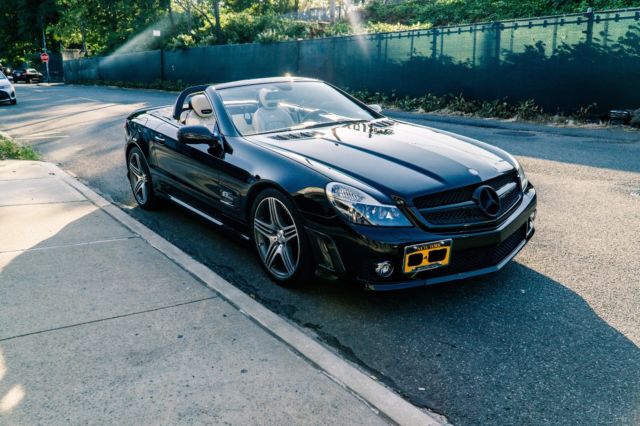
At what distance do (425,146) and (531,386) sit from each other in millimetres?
2005

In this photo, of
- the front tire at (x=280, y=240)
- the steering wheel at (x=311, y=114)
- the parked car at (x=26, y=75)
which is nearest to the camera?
the front tire at (x=280, y=240)

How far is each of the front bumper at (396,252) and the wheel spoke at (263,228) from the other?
1.65ft

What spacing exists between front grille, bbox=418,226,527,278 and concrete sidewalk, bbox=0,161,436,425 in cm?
105

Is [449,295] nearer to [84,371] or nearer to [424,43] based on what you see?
[84,371]

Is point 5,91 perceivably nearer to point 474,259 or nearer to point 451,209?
point 451,209

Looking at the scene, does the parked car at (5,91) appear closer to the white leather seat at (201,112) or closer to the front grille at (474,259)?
the white leather seat at (201,112)

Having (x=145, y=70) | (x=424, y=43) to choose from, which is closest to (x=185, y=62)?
(x=145, y=70)

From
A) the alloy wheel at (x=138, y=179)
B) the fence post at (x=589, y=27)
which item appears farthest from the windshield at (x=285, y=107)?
the fence post at (x=589, y=27)

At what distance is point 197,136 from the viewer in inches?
185

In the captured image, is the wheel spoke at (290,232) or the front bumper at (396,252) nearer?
the front bumper at (396,252)

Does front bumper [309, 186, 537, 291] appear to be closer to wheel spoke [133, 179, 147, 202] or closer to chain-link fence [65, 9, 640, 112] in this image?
wheel spoke [133, 179, 147, 202]


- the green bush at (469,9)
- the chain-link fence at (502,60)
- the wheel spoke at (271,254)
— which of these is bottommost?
the wheel spoke at (271,254)

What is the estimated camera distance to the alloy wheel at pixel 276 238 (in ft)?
13.0

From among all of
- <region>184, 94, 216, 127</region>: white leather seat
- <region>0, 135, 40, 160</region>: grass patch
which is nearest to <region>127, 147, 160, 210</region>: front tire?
<region>184, 94, 216, 127</region>: white leather seat
